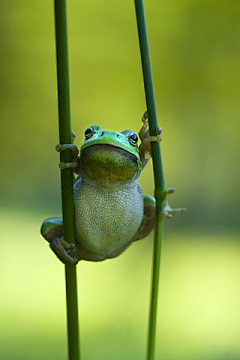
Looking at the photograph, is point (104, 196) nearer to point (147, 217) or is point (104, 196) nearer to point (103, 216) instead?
point (103, 216)

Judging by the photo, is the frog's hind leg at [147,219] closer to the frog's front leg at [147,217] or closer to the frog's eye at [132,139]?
the frog's front leg at [147,217]

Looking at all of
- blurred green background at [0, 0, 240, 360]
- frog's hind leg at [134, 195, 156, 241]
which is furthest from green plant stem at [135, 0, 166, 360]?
blurred green background at [0, 0, 240, 360]

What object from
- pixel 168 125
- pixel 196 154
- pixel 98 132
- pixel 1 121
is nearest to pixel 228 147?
pixel 196 154

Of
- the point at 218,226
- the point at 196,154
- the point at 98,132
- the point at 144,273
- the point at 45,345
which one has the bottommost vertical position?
the point at 45,345

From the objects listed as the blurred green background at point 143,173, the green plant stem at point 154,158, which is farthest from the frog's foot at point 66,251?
the blurred green background at point 143,173

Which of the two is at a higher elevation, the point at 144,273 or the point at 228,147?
the point at 228,147

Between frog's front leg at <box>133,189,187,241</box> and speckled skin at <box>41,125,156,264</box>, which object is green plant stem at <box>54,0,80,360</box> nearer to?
speckled skin at <box>41,125,156,264</box>

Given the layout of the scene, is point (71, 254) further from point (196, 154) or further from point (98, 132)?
point (196, 154)
